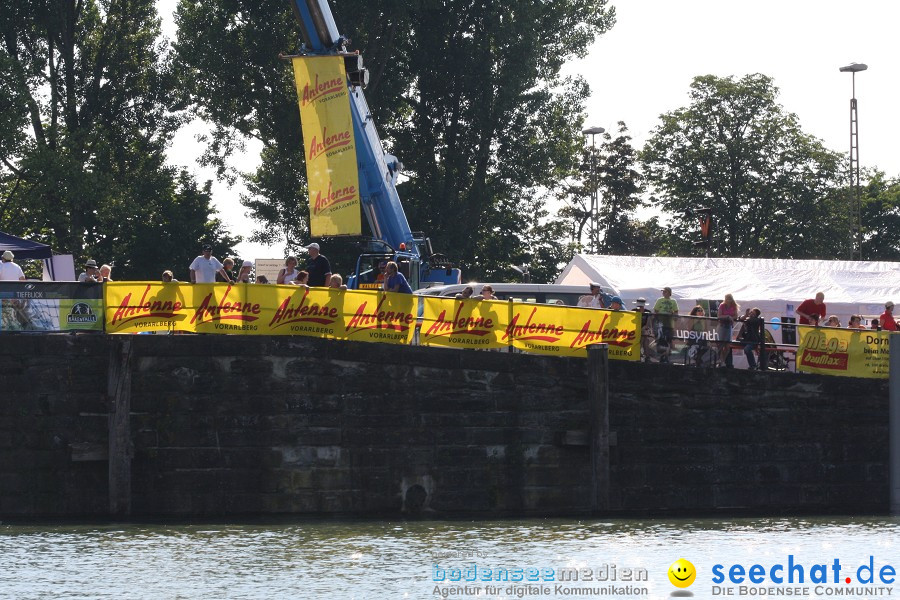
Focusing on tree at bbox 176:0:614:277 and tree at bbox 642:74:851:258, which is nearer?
tree at bbox 176:0:614:277

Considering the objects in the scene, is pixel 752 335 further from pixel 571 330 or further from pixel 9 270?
pixel 9 270

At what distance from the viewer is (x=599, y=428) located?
77.8ft

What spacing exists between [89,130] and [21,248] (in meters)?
21.6

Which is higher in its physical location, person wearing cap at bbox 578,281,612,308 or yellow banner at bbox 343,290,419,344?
person wearing cap at bbox 578,281,612,308

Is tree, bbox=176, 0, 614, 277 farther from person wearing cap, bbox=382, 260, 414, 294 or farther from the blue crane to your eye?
person wearing cap, bbox=382, 260, 414, 294

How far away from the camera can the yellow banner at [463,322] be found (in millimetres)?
23422

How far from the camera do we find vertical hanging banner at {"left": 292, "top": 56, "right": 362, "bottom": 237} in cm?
2733

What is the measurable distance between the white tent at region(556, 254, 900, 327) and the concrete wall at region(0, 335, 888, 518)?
816 cm

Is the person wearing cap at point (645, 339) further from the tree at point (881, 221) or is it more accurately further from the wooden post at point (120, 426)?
the tree at point (881, 221)

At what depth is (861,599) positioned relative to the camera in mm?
16359

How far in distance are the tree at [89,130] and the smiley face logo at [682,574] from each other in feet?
103

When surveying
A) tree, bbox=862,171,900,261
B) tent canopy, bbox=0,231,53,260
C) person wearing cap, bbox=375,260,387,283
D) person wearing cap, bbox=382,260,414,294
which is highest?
tree, bbox=862,171,900,261

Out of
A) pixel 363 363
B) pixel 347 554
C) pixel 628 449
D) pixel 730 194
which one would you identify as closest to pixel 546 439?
pixel 628 449

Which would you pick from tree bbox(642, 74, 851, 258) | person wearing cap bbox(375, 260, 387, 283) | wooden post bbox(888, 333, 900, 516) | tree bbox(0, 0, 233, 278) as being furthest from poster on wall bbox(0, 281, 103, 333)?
tree bbox(642, 74, 851, 258)
